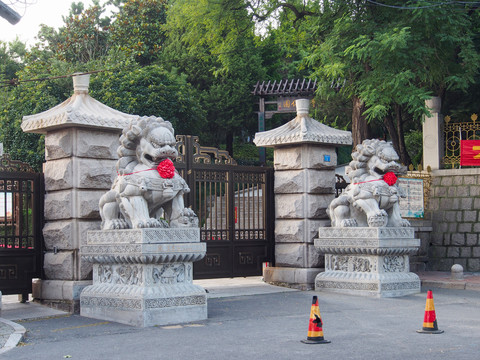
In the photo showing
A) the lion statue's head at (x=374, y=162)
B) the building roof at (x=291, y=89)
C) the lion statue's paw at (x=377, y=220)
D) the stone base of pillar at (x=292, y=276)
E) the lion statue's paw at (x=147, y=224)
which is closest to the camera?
the lion statue's paw at (x=147, y=224)

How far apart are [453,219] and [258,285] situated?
231 inches

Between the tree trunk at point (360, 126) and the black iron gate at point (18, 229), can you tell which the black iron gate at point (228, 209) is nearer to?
the black iron gate at point (18, 229)

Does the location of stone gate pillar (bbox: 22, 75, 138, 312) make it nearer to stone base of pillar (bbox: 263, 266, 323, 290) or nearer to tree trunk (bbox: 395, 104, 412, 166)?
stone base of pillar (bbox: 263, 266, 323, 290)

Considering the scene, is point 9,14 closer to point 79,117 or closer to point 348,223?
point 79,117

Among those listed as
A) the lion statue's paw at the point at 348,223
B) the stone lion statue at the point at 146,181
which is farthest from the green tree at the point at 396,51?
the stone lion statue at the point at 146,181

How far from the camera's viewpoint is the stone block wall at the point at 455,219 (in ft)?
51.9

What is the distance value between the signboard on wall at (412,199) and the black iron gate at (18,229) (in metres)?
8.13

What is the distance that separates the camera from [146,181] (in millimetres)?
8969

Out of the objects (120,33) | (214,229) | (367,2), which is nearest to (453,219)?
(367,2)

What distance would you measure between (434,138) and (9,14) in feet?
37.0

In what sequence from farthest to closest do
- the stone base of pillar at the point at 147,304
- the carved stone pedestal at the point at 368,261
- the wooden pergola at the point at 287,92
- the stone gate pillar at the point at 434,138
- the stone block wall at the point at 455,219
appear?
the wooden pergola at the point at 287,92, the stone gate pillar at the point at 434,138, the stone block wall at the point at 455,219, the carved stone pedestal at the point at 368,261, the stone base of pillar at the point at 147,304

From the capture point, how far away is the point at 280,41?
20891 mm

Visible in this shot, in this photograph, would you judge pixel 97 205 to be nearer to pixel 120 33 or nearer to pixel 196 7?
pixel 196 7

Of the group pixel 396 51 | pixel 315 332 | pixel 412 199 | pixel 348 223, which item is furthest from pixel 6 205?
pixel 412 199
